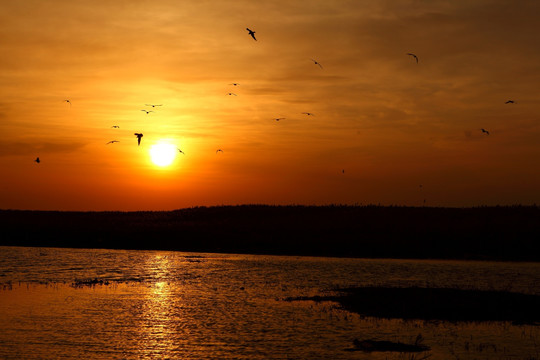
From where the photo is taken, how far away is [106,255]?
2152 inches

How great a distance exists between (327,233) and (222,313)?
4094cm

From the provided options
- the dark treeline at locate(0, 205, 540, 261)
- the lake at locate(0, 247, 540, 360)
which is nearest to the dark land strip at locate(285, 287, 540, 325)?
the lake at locate(0, 247, 540, 360)

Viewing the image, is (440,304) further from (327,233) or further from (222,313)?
(327,233)

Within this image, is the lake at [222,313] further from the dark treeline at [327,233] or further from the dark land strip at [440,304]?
the dark treeline at [327,233]

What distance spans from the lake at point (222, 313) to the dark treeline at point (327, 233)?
391 inches

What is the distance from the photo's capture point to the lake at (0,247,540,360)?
20.1 m

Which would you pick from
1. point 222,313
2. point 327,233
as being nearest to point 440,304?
point 222,313

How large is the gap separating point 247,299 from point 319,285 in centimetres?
653

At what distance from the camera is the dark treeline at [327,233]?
187 ft

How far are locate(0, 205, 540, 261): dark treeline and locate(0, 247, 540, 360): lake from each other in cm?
993

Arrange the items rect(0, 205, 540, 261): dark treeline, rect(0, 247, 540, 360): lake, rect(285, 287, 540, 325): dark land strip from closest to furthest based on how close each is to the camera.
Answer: rect(0, 247, 540, 360): lake, rect(285, 287, 540, 325): dark land strip, rect(0, 205, 540, 261): dark treeline

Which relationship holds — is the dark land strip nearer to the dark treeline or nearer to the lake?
the lake

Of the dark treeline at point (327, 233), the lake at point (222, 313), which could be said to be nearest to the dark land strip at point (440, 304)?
the lake at point (222, 313)

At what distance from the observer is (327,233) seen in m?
66.5
